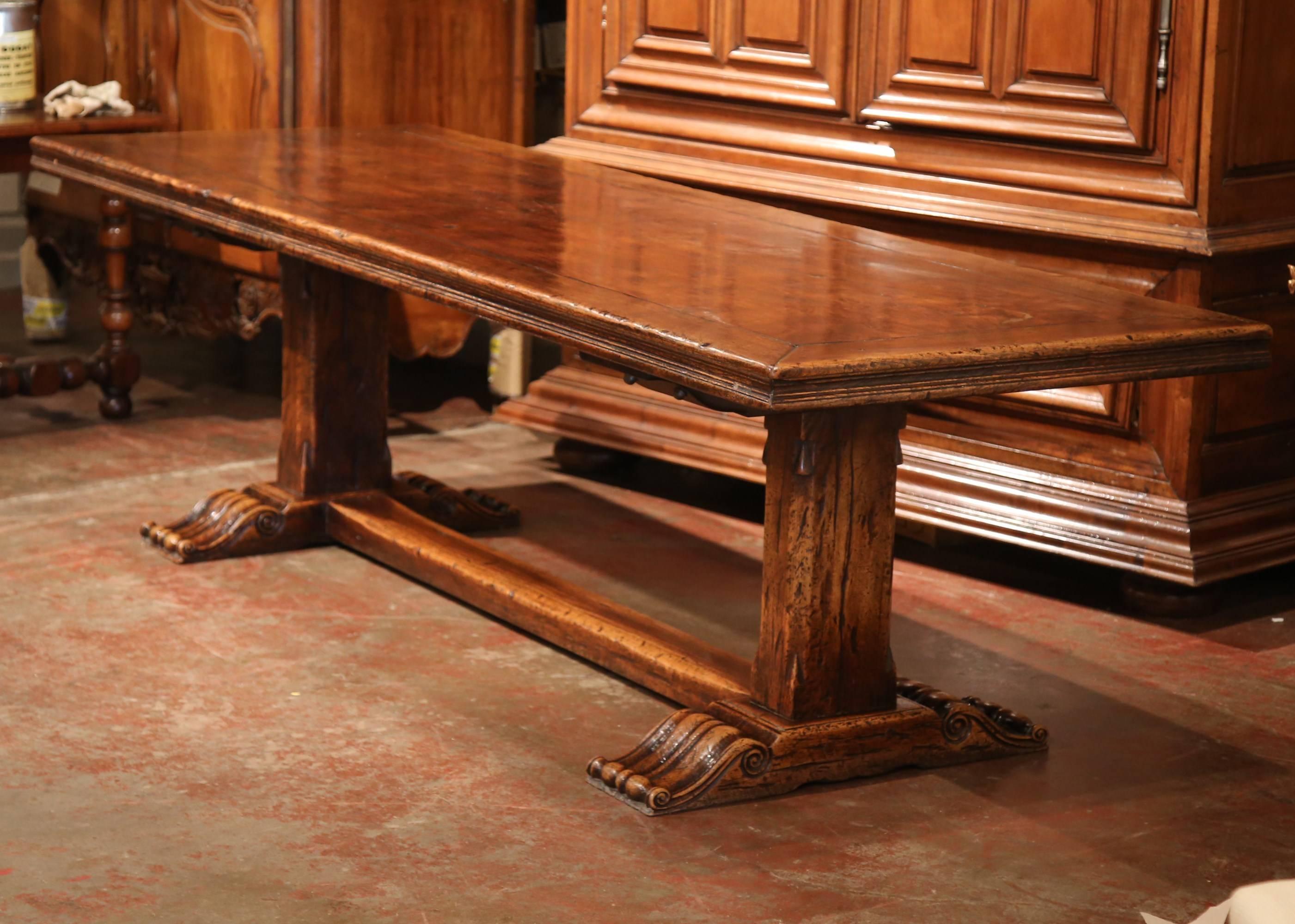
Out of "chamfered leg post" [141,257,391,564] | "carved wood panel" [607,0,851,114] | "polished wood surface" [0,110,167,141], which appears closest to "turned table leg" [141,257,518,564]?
"chamfered leg post" [141,257,391,564]

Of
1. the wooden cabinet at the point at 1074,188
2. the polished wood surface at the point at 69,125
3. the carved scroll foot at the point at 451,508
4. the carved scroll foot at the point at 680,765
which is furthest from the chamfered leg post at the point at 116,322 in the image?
the carved scroll foot at the point at 680,765

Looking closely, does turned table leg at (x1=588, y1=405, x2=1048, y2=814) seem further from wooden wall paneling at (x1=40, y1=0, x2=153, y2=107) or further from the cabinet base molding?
wooden wall paneling at (x1=40, y1=0, x2=153, y2=107)

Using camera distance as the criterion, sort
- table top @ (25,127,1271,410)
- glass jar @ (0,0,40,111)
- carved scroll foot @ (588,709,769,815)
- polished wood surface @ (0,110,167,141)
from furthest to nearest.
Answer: glass jar @ (0,0,40,111) < polished wood surface @ (0,110,167,141) < carved scroll foot @ (588,709,769,815) < table top @ (25,127,1271,410)

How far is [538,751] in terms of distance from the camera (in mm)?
2885

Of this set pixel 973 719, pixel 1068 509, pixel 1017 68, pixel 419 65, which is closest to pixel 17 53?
pixel 419 65

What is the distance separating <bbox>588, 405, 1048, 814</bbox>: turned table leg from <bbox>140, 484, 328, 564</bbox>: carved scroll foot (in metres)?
1.34

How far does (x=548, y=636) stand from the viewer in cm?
328

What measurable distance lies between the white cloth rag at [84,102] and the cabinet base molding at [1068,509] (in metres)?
1.92

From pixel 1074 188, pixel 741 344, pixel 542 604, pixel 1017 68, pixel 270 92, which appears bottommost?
pixel 542 604

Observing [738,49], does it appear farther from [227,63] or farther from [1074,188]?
[227,63]

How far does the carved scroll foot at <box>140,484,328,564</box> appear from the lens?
381 centimetres

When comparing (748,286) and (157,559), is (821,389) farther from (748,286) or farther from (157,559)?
(157,559)

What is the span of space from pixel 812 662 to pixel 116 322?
111 inches

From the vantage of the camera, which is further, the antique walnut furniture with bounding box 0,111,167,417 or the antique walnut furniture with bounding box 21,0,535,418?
the antique walnut furniture with bounding box 21,0,535,418
